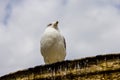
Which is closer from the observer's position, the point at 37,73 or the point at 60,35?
the point at 37,73

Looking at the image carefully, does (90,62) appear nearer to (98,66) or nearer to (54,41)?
(98,66)

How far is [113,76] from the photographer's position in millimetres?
10898

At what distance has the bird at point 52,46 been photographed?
43.1 ft

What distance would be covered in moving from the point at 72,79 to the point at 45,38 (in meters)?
2.26

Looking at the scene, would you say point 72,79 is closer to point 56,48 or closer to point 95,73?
point 95,73

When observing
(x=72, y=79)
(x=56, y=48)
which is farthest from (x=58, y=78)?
(x=56, y=48)

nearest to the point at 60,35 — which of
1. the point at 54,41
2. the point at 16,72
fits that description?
the point at 54,41

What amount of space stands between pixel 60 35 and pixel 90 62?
238 cm

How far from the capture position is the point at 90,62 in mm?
11266

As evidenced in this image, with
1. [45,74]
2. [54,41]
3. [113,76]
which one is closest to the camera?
[113,76]

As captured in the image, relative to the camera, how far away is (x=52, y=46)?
1313 centimetres

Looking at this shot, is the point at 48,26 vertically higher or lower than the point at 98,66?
higher

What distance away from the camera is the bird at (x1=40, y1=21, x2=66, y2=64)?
13.1 meters

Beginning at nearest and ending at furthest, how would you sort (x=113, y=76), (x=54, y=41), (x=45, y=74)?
(x=113, y=76), (x=45, y=74), (x=54, y=41)
